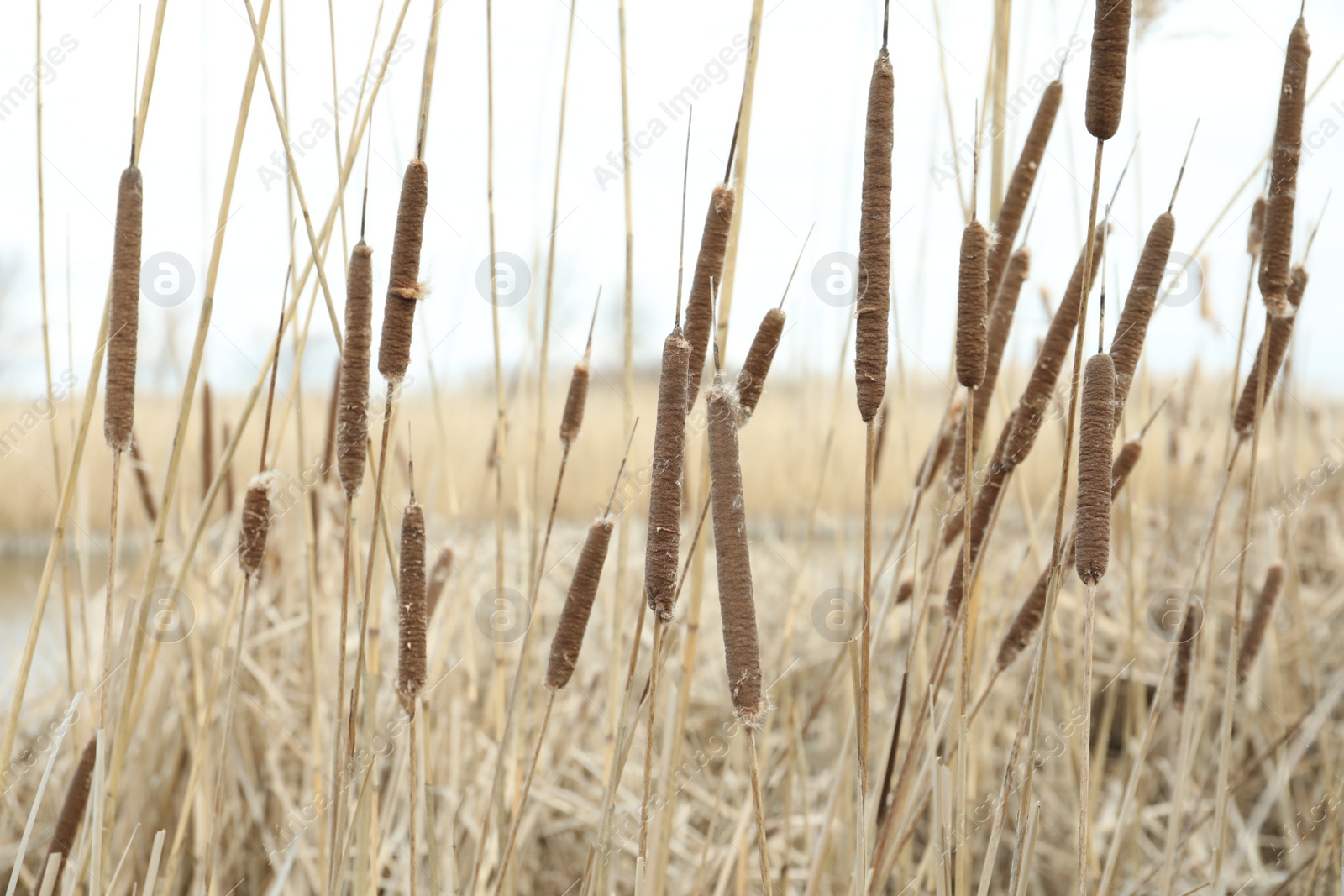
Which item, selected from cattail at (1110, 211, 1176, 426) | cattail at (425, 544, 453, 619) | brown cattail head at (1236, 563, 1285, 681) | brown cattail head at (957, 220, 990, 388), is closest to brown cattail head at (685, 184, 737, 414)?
brown cattail head at (957, 220, 990, 388)

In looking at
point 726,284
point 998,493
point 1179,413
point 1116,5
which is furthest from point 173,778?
point 1179,413

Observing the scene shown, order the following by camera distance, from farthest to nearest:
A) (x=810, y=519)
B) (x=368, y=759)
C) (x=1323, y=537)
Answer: (x=1323, y=537)
(x=810, y=519)
(x=368, y=759)

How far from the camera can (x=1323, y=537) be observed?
98.6 inches

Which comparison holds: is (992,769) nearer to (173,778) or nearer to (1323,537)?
(173,778)

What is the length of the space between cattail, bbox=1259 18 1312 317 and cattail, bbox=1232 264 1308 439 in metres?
0.05

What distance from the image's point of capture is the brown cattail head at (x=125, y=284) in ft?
1.76

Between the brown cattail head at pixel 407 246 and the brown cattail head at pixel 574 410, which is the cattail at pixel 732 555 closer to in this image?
the brown cattail head at pixel 407 246

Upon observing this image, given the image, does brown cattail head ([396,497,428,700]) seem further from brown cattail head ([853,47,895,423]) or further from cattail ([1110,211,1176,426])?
cattail ([1110,211,1176,426])

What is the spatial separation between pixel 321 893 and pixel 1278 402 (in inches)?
61.2

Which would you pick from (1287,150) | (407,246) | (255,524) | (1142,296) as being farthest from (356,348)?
(1287,150)

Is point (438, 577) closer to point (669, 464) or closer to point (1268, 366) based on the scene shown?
point (669, 464)

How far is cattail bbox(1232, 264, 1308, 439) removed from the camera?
715 mm

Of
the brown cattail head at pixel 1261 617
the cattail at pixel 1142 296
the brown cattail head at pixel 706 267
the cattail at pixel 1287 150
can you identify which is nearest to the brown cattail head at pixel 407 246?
the brown cattail head at pixel 706 267

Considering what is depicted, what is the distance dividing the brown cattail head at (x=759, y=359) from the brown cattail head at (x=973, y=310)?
11cm
